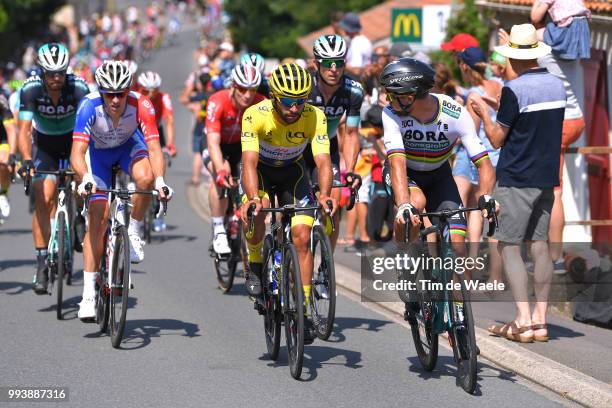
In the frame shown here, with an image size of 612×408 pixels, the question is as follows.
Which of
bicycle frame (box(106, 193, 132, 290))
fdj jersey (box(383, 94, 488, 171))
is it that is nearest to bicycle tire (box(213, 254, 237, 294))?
bicycle frame (box(106, 193, 132, 290))

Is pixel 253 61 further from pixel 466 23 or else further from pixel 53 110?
pixel 466 23

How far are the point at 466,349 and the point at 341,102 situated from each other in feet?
12.5

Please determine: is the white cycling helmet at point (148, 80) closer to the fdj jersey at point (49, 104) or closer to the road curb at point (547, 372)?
the fdj jersey at point (49, 104)

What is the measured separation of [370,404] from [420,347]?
120cm

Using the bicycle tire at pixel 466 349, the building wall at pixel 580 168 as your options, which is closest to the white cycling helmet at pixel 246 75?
the building wall at pixel 580 168

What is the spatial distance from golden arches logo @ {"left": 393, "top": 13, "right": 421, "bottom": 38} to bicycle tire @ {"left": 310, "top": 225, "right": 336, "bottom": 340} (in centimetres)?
1182

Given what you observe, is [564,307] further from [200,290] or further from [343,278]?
[200,290]

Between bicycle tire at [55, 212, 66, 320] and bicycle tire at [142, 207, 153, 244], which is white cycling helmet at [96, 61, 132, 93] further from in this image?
bicycle tire at [142, 207, 153, 244]

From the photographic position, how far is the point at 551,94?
9547 millimetres

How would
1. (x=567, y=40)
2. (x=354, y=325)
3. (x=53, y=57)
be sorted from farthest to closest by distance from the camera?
(x=567, y=40), (x=53, y=57), (x=354, y=325)

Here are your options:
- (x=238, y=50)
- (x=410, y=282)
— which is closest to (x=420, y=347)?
(x=410, y=282)

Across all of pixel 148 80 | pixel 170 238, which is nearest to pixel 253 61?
pixel 148 80

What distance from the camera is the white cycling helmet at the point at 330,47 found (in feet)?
35.9

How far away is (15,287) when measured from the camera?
1279cm
